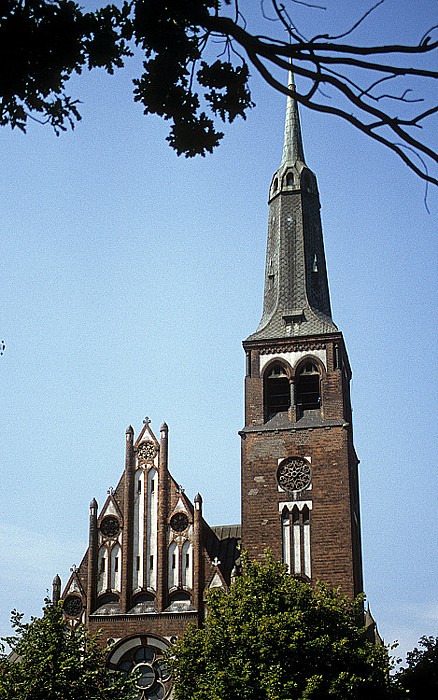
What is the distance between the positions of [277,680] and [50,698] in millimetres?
6814

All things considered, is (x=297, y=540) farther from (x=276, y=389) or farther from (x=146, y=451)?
(x=146, y=451)

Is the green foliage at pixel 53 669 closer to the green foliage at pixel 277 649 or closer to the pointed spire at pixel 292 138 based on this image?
the green foliage at pixel 277 649

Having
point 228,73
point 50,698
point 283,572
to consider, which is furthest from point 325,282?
point 228,73

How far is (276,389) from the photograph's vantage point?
45906mm

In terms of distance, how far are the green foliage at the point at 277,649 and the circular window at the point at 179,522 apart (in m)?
5.26

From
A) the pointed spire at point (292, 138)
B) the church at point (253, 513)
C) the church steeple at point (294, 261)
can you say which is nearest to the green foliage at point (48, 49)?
the church at point (253, 513)

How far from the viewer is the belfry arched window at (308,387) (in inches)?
1777

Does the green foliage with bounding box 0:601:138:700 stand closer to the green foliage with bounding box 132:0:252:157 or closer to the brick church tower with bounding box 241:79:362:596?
the brick church tower with bounding box 241:79:362:596

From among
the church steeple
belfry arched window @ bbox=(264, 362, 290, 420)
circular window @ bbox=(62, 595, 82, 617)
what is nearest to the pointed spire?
the church steeple

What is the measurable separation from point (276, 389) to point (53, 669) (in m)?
16.3

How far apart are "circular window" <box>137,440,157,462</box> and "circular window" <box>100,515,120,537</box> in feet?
8.62

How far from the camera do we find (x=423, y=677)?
4375 cm

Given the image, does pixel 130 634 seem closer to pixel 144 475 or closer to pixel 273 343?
pixel 144 475

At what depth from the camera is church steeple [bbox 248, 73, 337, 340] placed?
46.6m
